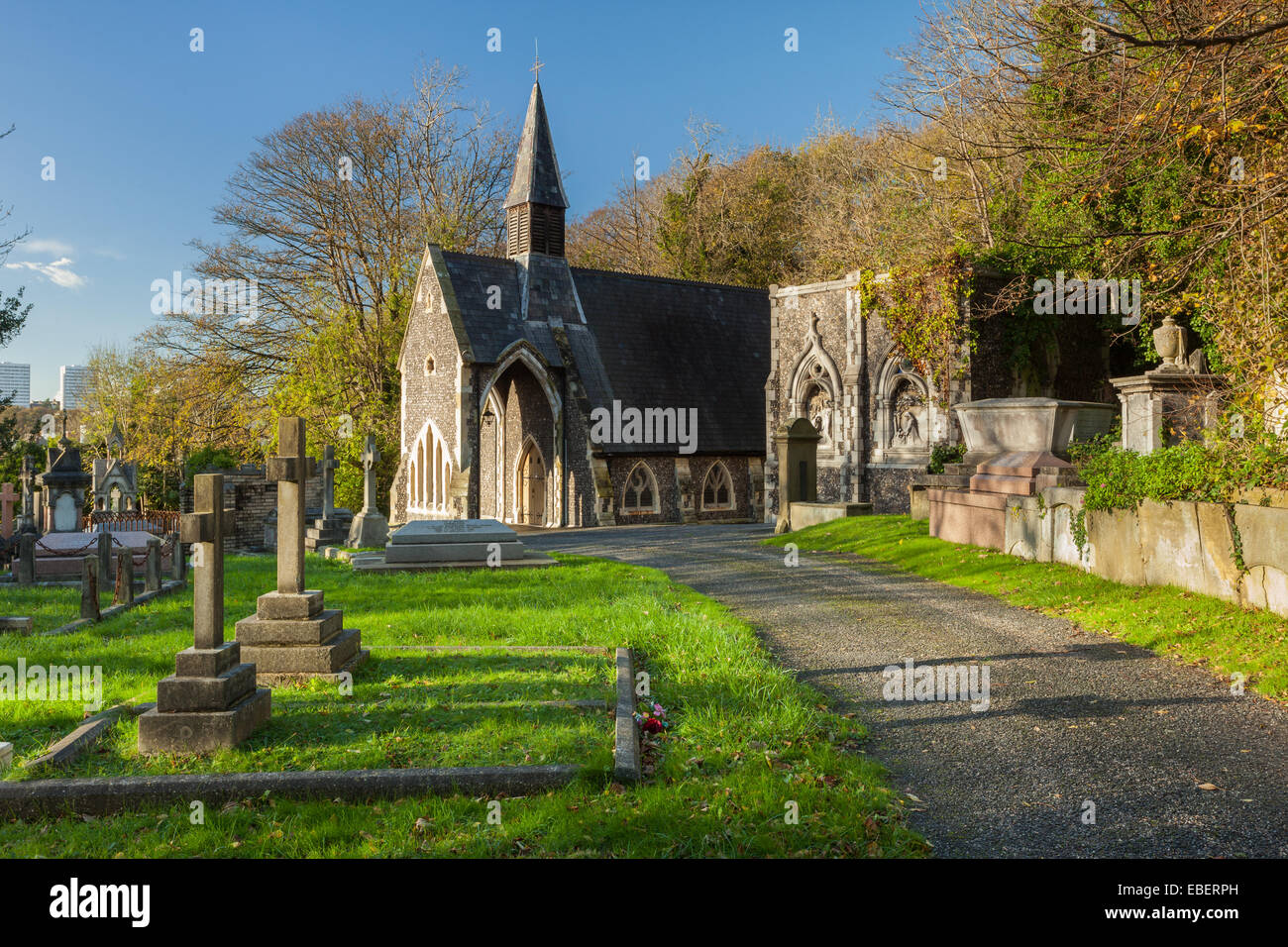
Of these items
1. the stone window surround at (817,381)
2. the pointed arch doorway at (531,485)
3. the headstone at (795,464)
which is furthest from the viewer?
the pointed arch doorway at (531,485)

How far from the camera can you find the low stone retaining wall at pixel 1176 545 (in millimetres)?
7742

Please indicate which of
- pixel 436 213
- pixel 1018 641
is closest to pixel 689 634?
pixel 1018 641

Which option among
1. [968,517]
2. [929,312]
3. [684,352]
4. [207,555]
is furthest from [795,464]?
[207,555]

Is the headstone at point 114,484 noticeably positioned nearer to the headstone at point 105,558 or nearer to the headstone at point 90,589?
the headstone at point 105,558

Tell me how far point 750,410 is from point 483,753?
25.7 meters

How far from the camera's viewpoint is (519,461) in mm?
29984

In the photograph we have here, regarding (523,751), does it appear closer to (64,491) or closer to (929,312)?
(64,491)

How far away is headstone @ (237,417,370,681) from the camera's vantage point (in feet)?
23.1

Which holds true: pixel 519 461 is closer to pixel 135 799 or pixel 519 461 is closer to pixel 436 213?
pixel 436 213

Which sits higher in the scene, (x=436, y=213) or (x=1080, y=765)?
(x=436, y=213)

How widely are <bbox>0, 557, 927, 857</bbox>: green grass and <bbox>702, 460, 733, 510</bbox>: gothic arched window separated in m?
19.5

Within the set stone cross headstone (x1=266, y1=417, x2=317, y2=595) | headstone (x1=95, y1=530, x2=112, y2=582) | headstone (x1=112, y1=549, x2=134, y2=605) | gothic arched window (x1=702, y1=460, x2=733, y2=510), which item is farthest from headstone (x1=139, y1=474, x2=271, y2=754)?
gothic arched window (x1=702, y1=460, x2=733, y2=510)

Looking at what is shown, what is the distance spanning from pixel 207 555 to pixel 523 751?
242cm

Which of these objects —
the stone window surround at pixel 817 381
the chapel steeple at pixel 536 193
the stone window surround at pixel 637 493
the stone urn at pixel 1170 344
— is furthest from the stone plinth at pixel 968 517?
the chapel steeple at pixel 536 193
